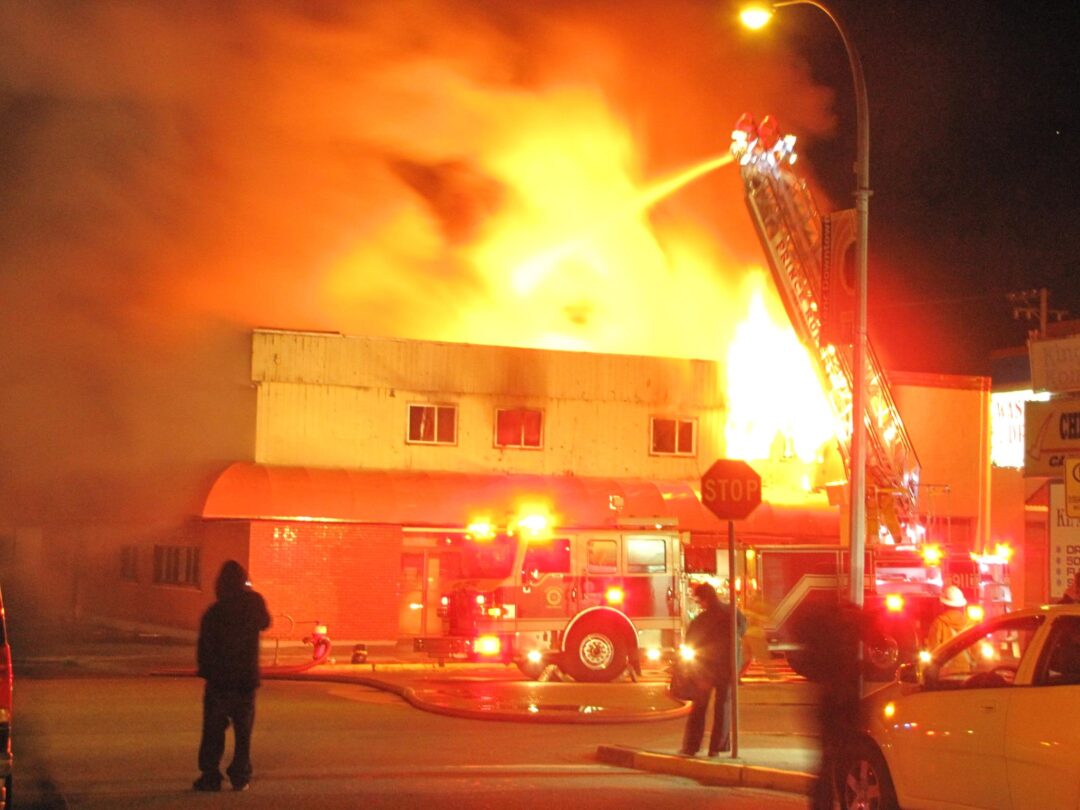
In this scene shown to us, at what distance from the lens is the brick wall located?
24422 millimetres

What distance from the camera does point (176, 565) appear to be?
1086 inches

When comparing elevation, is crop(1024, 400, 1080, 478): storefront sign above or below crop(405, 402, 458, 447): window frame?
below

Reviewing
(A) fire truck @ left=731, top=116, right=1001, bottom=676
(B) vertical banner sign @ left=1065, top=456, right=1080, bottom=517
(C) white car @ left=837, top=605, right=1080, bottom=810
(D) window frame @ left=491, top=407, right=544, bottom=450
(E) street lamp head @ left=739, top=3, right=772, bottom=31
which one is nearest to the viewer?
(C) white car @ left=837, top=605, right=1080, bottom=810

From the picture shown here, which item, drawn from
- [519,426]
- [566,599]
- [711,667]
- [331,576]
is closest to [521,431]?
[519,426]

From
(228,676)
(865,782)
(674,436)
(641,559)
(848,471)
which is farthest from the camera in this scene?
(674,436)

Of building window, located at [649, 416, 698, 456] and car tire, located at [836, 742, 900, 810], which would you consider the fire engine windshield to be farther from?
car tire, located at [836, 742, 900, 810]

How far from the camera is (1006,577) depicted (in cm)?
2066

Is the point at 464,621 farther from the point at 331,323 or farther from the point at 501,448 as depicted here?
the point at 331,323

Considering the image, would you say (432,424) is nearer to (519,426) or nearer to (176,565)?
(519,426)

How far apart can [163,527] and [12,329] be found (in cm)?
646

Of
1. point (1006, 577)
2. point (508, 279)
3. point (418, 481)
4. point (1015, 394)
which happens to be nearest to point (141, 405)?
point (418, 481)

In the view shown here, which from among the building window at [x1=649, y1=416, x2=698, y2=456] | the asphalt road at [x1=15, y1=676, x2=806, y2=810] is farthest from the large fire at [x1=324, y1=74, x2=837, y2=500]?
the asphalt road at [x1=15, y1=676, x2=806, y2=810]

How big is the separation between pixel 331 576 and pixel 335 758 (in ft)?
44.5

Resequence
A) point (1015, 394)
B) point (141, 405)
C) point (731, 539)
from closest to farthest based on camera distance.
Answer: point (731, 539) → point (141, 405) → point (1015, 394)
